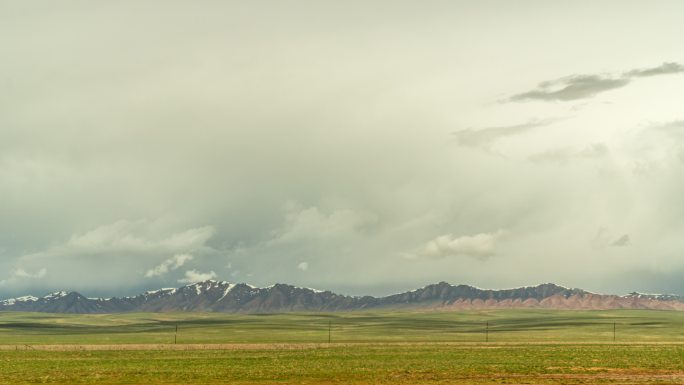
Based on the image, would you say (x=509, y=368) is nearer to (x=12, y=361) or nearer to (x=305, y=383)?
(x=305, y=383)

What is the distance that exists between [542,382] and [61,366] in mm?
61629

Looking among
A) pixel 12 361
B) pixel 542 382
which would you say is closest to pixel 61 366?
pixel 12 361

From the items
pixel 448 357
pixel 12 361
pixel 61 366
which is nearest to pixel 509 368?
pixel 448 357

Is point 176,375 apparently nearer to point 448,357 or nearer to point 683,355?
point 448,357

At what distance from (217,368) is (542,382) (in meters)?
39.8

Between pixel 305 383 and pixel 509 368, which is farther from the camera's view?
pixel 509 368

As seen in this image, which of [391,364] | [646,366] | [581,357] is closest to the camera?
[646,366]

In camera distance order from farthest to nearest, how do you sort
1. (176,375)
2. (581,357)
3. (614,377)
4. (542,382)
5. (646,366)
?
(581,357) → (646,366) → (176,375) → (614,377) → (542,382)

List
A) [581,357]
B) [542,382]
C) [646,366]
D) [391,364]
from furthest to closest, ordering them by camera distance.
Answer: [581,357] < [391,364] < [646,366] < [542,382]

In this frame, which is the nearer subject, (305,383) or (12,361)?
(305,383)

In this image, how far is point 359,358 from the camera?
107 meters

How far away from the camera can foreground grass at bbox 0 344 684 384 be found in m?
75.0

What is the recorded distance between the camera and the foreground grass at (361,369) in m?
75.0

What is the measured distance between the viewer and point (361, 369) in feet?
285
